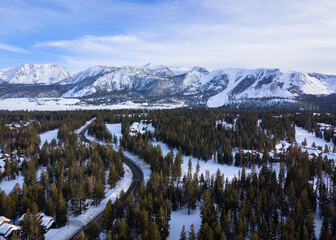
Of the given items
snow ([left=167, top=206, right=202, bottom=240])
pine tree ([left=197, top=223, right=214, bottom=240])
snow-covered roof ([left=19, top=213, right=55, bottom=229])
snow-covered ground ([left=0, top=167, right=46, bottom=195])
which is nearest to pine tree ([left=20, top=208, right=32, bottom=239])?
snow-covered roof ([left=19, top=213, right=55, bottom=229])

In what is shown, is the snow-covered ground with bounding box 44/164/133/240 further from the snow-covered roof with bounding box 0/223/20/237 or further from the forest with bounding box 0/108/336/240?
the snow-covered roof with bounding box 0/223/20/237

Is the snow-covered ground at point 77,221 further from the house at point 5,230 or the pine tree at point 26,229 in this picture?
the house at point 5,230

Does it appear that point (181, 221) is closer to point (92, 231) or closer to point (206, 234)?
point (206, 234)

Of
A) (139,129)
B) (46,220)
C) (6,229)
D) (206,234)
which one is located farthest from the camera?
(139,129)

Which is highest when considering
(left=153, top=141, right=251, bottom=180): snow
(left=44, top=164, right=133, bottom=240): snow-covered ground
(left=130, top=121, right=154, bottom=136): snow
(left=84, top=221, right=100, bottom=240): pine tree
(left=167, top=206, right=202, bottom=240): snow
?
(left=130, top=121, right=154, bottom=136): snow

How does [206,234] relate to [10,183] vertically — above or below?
above

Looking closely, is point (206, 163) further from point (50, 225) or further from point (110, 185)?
point (50, 225)

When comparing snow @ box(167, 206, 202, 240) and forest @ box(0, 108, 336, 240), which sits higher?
forest @ box(0, 108, 336, 240)

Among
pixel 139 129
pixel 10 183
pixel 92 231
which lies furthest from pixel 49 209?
pixel 139 129

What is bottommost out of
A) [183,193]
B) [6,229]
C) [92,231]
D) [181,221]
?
[181,221]

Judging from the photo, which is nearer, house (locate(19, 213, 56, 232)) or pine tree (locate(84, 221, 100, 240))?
pine tree (locate(84, 221, 100, 240))

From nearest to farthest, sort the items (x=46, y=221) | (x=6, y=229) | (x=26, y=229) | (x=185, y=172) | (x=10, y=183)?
(x=26, y=229), (x=6, y=229), (x=46, y=221), (x=10, y=183), (x=185, y=172)
